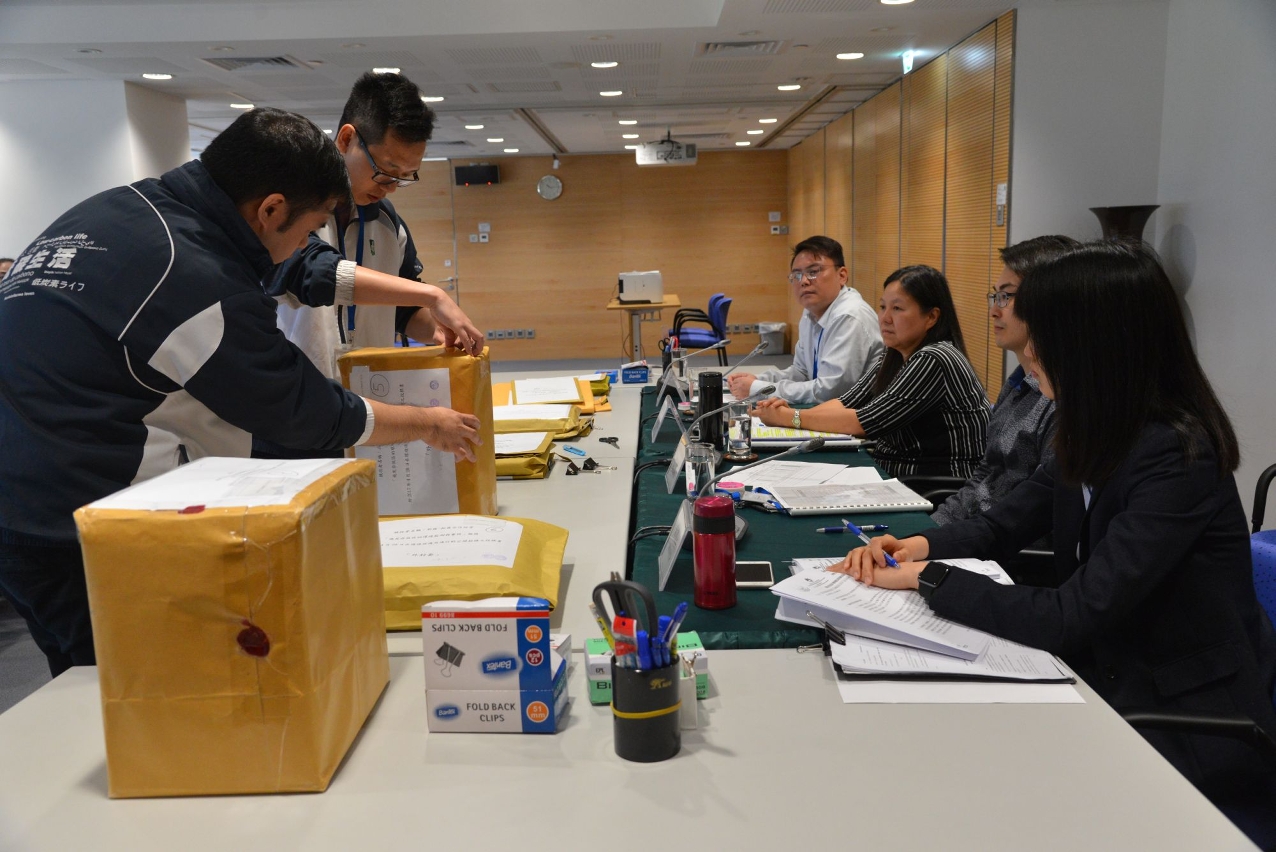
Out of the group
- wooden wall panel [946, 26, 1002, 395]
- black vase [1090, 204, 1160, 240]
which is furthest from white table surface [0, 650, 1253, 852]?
wooden wall panel [946, 26, 1002, 395]

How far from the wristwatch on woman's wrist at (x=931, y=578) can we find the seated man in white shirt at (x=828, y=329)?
2238 millimetres

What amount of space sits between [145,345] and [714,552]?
908 millimetres

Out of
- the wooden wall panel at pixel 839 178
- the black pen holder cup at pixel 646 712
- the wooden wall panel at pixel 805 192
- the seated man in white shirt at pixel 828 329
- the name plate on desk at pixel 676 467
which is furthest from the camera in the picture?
the wooden wall panel at pixel 805 192

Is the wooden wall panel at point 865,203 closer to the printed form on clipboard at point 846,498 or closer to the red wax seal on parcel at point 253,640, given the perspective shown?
the printed form on clipboard at point 846,498

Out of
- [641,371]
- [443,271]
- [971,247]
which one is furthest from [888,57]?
[443,271]

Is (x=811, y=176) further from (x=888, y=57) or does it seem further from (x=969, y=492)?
(x=969, y=492)

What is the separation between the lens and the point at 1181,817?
974mm

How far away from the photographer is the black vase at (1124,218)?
4410mm

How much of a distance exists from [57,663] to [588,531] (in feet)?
3.23

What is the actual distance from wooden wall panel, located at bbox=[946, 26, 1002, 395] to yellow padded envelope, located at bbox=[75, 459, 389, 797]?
15.4 ft

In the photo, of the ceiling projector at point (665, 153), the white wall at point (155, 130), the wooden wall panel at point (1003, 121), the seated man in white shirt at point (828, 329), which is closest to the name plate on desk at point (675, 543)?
the seated man in white shirt at point (828, 329)

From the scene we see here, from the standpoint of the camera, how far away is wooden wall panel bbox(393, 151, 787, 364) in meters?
12.1

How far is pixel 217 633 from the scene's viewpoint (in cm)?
99

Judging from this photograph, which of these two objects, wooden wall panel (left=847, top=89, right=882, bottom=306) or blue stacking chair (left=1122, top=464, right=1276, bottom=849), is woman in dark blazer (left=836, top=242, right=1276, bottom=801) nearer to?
blue stacking chair (left=1122, top=464, right=1276, bottom=849)
